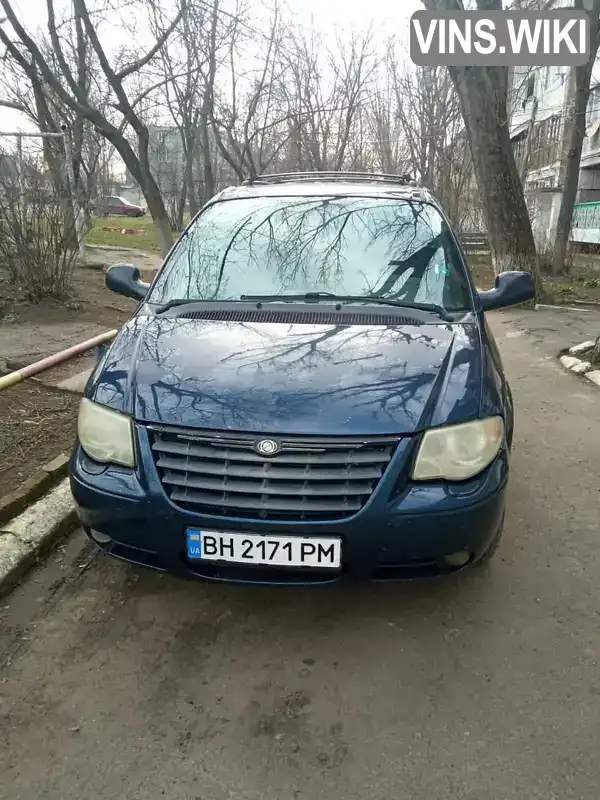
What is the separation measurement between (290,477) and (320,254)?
1606 mm

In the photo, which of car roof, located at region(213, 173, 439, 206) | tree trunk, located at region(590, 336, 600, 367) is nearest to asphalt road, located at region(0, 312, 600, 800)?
car roof, located at region(213, 173, 439, 206)

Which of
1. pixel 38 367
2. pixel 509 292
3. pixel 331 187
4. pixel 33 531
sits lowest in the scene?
pixel 33 531

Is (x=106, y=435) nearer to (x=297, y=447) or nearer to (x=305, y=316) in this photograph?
(x=297, y=447)

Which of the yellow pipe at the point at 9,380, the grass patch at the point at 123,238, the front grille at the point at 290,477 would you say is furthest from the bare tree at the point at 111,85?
the front grille at the point at 290,477

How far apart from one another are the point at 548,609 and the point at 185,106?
18.2 m

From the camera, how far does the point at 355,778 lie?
1941 mm

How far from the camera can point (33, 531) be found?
318cm

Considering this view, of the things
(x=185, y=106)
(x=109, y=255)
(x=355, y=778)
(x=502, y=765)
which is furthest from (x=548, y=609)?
(x=185, y=106)

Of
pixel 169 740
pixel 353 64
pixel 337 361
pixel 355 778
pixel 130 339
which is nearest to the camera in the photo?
pixel 355 778

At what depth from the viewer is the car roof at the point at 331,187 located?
13.0 feet

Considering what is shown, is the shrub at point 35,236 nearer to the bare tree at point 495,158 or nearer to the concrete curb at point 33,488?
the concrete curb at point 33,488

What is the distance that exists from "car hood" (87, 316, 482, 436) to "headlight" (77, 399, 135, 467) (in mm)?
50

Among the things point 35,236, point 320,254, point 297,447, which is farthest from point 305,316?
point 35,236

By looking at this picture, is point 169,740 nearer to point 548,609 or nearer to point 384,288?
point 548,609
